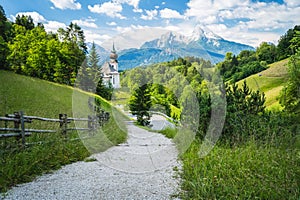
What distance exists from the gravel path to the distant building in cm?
248

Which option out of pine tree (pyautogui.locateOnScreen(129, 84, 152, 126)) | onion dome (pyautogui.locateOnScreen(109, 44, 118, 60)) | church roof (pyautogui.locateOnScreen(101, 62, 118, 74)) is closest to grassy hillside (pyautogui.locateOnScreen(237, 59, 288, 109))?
pine tree (pyautogui.locateOnScreen(129, 84, 152, 126))

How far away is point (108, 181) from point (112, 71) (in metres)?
3.71

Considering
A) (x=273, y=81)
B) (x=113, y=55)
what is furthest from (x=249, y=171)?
(x=273, y=81)

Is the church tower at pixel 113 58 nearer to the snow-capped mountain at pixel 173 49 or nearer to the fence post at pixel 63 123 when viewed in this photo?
the snow-capped mountain at pixel 173 49

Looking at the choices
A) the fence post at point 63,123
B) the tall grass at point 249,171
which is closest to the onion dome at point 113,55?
the fence post at point 63,123

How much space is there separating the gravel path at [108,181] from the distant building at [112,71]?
2.48m

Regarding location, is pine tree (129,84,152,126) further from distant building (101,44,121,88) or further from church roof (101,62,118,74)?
church roof (101,62,118,74)

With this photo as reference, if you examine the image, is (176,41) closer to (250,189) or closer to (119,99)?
(250,189)

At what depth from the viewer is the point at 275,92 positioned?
2105 centimetres

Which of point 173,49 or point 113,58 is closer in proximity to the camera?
point 173,49

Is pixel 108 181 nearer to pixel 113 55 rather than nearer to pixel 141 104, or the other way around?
pixel 113 55

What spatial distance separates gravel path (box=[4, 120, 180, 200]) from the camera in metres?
3.47

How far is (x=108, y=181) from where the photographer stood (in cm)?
419

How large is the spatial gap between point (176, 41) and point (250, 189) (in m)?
4.13
